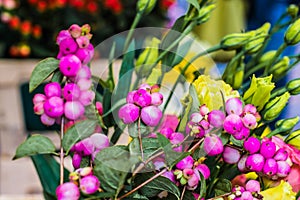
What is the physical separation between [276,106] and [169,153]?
0.09 metres

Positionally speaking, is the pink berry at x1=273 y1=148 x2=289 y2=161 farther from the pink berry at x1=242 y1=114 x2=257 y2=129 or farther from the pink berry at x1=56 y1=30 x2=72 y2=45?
the pink berry at x1=56 y1=30 x2=72 y2=45

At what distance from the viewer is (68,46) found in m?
0.37

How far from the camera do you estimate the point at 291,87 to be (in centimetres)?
42

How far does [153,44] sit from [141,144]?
155 mm

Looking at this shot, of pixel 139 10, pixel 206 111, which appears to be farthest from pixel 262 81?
pixel 139 10

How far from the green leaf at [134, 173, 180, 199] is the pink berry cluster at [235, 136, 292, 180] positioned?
0.05m

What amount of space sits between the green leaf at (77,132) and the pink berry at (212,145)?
73 mm

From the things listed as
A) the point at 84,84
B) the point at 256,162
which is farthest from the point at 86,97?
the point at 256,162

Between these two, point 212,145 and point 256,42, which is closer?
point 212,145

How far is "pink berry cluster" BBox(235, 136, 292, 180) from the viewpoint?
13.5 inches

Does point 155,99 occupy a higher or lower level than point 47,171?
higher

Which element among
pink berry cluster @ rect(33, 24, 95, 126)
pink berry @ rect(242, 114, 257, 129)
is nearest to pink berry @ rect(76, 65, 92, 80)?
pink berry cluster @ rect(33, 24, 95, 126)

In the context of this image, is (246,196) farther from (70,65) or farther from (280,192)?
(70,65)

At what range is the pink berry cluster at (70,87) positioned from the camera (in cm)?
36
